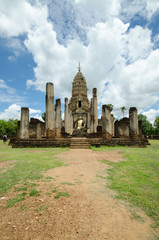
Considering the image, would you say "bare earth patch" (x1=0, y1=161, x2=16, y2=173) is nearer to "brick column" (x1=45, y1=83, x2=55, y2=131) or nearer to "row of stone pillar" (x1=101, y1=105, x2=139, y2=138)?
"brick column" (x1=45, y1=83, x2=55, y2=131)

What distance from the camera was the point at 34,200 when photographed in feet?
7.75

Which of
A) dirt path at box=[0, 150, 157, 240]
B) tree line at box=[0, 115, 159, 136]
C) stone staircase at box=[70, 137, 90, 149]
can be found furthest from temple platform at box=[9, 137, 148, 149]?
tree line at box=[0, 115, 159, 136]

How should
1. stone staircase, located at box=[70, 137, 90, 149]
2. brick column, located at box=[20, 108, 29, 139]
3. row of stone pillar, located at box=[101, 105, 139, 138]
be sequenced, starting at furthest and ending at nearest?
row of stone pillar, located at box=[101, 105, 139, 138], brick column, located at box=[20, 108, 29, 139], stone staircase, located at box=[70, 137, 90, 149]

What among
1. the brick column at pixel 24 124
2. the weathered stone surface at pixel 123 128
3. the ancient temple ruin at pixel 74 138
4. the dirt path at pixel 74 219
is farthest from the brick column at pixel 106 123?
the dirt path at pixel 74 219

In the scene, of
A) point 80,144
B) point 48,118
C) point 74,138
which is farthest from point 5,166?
point 74,138

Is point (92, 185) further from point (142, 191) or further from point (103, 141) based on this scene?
point (103, 141)

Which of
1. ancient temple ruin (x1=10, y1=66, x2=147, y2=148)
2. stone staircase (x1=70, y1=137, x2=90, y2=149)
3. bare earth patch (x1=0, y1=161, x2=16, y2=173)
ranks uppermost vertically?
ancient temple ruin (x1=10, y1=66, x2=147, y2=148)

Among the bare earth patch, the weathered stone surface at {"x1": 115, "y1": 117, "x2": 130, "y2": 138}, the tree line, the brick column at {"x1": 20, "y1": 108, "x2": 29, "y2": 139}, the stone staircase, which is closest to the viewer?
the bare earth patch

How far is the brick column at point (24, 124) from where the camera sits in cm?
1212

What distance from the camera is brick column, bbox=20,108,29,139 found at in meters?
12.1

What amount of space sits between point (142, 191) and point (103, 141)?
850 cm

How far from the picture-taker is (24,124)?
12.3m

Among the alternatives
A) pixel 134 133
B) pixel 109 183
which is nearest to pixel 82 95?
pixel 134 133

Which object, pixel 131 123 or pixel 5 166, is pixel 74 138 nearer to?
pixel 131 123
